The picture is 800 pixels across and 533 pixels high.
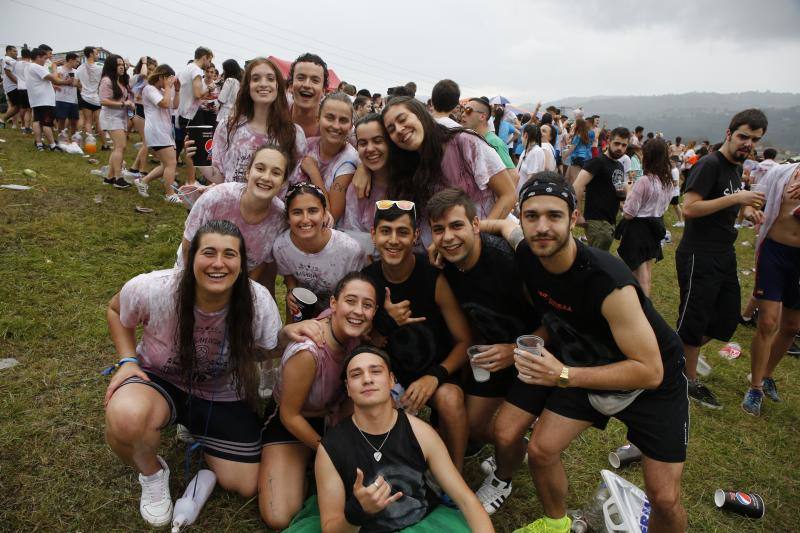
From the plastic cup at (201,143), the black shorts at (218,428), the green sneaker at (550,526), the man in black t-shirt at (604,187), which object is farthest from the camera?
the man in black t-shirt at (604,187)

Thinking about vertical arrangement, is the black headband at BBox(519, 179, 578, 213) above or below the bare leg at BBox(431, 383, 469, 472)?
above

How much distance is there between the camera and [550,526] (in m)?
2.52

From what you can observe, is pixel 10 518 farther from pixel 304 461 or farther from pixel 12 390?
pixel 304 461

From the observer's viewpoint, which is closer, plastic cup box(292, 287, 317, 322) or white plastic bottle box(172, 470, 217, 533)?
white plastic bottle box(172, 470, 217, 533)

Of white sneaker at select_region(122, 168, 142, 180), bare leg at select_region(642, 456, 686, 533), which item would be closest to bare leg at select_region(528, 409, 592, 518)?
bare leg at select_region(642, 456, 686, 533)

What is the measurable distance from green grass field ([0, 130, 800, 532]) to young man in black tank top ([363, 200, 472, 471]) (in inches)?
27.2

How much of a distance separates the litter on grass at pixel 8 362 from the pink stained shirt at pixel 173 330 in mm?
1674

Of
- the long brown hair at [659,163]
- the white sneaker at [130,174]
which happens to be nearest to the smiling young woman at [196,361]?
the long brown hair at [659,163]

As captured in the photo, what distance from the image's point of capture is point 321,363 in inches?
108

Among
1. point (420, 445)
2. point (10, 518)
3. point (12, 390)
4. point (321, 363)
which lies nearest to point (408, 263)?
point (321, 363)

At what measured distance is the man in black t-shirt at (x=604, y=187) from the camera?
5.92 metres

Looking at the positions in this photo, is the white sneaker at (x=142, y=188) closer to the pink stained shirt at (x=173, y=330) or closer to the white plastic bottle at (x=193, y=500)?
the pink stained shirt at (x=173, y=330)

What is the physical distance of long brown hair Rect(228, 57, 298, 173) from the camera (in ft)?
11.8

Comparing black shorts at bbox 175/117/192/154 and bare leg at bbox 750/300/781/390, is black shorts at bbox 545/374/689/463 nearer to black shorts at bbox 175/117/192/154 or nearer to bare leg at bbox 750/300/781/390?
bare leg at bbox 750/300/781/390
